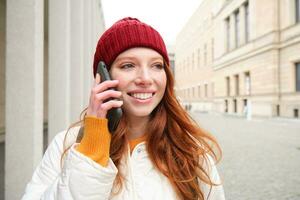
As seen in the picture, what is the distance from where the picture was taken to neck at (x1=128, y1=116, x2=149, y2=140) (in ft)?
6.07

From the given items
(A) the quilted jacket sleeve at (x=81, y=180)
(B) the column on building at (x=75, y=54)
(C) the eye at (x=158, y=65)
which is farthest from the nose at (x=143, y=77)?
(B) the column on building at (x=75, y=54)

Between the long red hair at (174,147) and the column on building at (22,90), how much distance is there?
134 centimetres

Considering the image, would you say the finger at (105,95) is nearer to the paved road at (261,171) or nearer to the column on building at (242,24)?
the paved road at (261,171)

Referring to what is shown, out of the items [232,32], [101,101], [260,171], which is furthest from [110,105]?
[232,32]

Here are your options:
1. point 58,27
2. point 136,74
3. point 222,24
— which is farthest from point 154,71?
point 222,24

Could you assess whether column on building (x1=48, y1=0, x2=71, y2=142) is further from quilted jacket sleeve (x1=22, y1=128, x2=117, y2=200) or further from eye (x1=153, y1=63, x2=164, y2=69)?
quilted jacket sleeve (x1=22, y1=128, x2=117, y2=200)

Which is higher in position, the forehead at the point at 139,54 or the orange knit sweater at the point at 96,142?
the forehead at the point at 139,54

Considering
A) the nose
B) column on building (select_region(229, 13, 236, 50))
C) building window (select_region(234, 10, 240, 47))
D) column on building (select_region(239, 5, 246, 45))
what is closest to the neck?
the nose

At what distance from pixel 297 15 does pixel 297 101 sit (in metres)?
7.92

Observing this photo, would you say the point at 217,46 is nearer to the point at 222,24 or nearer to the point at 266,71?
the point at 222,24

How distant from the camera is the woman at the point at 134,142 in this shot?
1354 mm

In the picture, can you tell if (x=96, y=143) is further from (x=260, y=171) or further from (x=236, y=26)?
(x=236, y=26)

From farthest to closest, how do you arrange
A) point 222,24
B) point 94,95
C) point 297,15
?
point 222,24 → point 297,15 → point 94,95

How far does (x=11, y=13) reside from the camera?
2.95 meters
